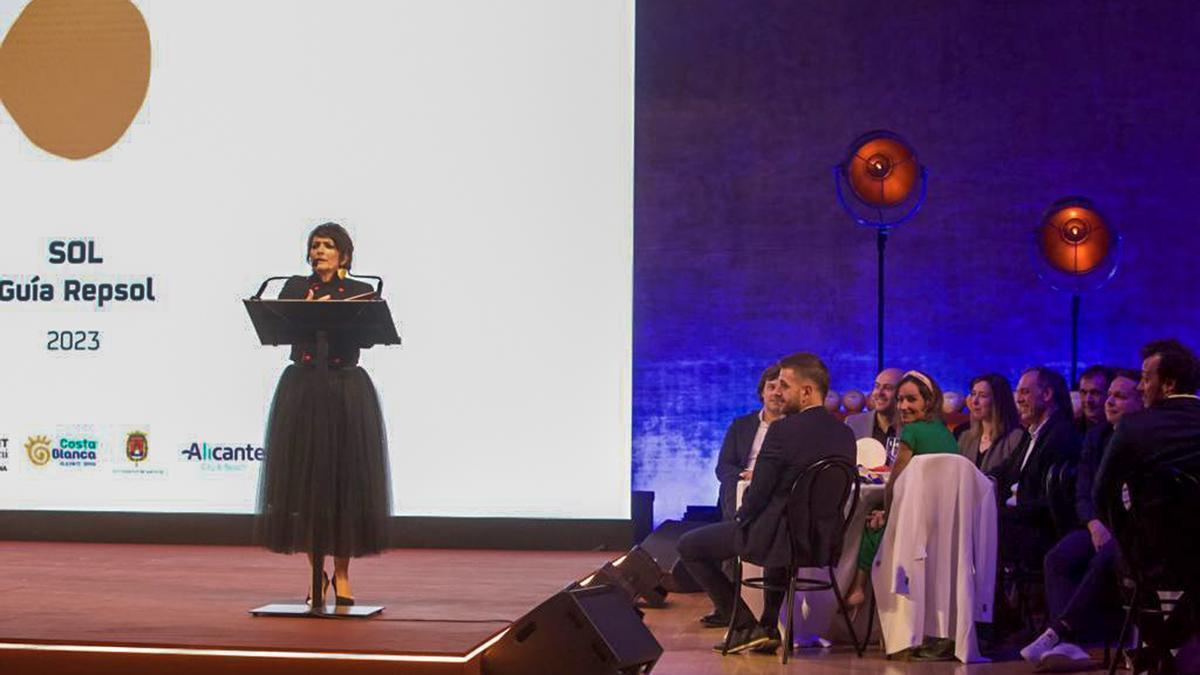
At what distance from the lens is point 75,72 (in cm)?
831

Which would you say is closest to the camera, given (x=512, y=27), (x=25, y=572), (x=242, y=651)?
(x=242, y=651)

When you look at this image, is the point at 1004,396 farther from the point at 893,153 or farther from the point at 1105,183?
the point at 1105,183

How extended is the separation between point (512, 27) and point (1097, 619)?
14.9 feet

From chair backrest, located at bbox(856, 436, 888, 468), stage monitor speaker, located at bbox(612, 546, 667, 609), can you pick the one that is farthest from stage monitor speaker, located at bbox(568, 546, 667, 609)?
chair backrest, located at bbox(856, 436, 888, 468)

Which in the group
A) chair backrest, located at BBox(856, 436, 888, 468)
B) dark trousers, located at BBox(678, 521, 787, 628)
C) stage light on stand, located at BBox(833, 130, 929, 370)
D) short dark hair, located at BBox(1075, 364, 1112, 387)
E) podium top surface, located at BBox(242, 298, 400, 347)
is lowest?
dark trousers, located at BBox(678, 521, 787, 628)

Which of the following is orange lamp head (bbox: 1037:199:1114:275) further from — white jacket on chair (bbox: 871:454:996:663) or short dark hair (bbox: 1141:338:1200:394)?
short dark hair (bbox: 1141:338:1200:394)

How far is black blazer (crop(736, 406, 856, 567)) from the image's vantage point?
5.30 meters

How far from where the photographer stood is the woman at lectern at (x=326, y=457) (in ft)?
15.8

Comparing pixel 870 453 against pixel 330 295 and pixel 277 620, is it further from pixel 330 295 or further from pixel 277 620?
pixel 277 620

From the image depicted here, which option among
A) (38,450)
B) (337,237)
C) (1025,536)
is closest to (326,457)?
(337,237)

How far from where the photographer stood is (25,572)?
258 inches

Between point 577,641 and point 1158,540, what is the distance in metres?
1.84

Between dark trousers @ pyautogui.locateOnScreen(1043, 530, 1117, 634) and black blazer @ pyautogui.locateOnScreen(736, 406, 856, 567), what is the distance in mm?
915

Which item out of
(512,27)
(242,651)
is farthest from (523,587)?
(512,27)
